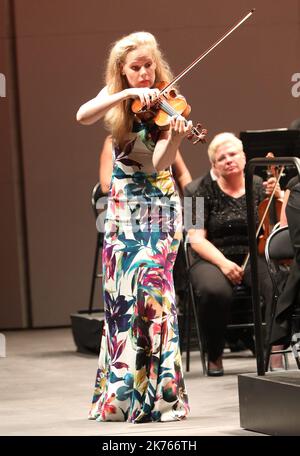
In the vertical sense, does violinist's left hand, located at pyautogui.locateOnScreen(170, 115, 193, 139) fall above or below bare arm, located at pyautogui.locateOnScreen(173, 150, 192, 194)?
above

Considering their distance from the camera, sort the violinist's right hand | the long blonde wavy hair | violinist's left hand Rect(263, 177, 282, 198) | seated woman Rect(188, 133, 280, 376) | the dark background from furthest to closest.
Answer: the dark background < violinist's left hand Rect(263, 177, 282, 198) < seated woman Rect(188, 133, 280, 376) < the long blonde wavy hair < the violinist's right hand

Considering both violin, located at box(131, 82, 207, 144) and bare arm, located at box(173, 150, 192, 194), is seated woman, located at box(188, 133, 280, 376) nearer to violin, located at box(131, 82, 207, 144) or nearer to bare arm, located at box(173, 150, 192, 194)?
bare arm, located at box(173, 150, 192, 194)

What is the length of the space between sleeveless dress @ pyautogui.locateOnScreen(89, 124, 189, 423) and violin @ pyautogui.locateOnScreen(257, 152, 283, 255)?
4.81 ft

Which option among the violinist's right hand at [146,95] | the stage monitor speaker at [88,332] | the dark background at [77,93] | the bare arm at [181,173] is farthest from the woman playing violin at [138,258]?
the dark background at [77,93]

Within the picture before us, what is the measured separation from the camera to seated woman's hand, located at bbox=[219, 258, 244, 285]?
5.41m

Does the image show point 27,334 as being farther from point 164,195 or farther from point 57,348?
point 164,195

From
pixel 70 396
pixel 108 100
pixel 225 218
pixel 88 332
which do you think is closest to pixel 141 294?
pixel 108 100

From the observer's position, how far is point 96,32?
7.78 meters

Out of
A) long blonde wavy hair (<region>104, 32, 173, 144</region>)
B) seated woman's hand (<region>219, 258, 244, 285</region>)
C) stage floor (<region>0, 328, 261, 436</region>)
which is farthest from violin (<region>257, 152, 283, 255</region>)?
long blonde wavy hair (<region>104, 32, 173, 144</region>)

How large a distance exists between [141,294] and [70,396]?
962 mm

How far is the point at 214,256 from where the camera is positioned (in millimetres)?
5434

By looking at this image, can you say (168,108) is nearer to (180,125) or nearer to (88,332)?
(180,125)

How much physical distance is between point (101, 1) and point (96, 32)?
0.22m
